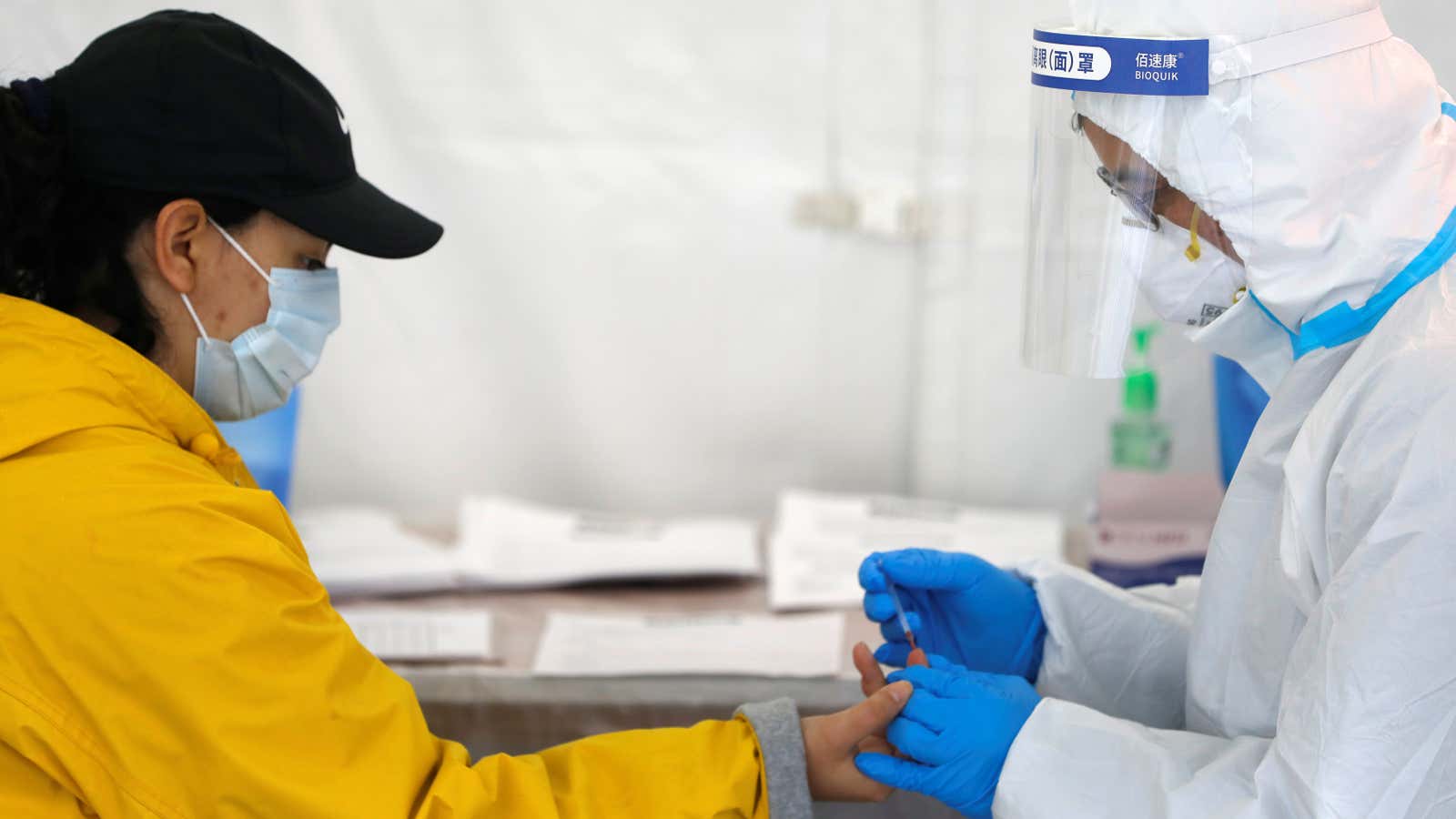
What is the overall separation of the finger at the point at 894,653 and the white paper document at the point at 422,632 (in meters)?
0.52

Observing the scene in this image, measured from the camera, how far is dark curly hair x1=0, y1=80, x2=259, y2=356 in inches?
39.7

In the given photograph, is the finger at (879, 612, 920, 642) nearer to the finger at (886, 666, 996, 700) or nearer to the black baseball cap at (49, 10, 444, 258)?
the finger at (886, 666, 996, 700)

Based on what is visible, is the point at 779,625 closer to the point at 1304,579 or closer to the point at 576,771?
the point at 576,771

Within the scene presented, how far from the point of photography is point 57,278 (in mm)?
1065

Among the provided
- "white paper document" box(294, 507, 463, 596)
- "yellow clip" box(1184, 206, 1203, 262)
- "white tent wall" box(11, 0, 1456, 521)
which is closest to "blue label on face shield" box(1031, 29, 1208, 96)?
"yellow clip" box(1184, 206, 1203, 262)

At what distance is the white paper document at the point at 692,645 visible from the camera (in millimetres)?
1577

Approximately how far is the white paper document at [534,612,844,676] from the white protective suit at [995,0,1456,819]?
21.7 inches

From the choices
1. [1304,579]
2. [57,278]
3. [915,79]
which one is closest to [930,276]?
[915,79]

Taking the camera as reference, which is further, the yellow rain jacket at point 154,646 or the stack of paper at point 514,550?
the stack of paper at point 514,550

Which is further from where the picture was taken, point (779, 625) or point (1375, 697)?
point (779, 625)

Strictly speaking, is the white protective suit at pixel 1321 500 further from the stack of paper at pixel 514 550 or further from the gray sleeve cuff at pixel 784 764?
the stack of paper at pixel 514 550

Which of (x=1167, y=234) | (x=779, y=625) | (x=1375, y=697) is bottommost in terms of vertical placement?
(x=779, y=625)

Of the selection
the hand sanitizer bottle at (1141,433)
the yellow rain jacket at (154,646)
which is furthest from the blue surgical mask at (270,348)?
the hand sanitizer bottle at (1141,433)

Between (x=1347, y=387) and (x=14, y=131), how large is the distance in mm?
978
